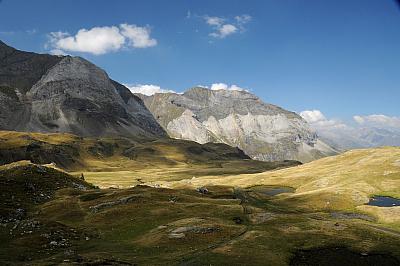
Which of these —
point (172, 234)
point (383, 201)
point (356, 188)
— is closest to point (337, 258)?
point (172, 234)

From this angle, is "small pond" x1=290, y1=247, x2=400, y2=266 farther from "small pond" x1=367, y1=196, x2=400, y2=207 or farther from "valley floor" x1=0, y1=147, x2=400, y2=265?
"small pond" x1=367, y1=196, x2=400, y2=207

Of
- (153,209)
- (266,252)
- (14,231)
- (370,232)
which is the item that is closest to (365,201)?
(370,232)

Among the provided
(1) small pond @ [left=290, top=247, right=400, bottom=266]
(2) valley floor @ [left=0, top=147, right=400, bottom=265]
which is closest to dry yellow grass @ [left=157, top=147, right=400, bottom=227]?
(2) valley floor @ [left=0, top=147, right=400, bottom=265]

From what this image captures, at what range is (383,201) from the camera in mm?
145375

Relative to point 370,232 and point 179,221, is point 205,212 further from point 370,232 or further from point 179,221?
point 370,232

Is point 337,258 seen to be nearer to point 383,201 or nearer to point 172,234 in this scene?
point 172,234

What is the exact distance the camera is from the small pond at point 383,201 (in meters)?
140

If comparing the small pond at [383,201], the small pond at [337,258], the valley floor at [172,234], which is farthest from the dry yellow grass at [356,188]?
the small pond at [337,258]

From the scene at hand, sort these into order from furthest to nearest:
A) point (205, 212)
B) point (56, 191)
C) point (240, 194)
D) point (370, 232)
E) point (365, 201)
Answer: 1. point (365, 201)
2. point (240, 194)
3. point (56, 191)
4. point (205, 212)
5. point (370, 232)

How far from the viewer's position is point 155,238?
225ft

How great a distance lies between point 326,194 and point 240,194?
38.1 m

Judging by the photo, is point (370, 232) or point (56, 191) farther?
point (56, 191)

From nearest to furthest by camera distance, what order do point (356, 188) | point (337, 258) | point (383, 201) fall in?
point (337, 258)
point (383, 201)
point (356, 188)

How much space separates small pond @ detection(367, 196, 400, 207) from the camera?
140m
